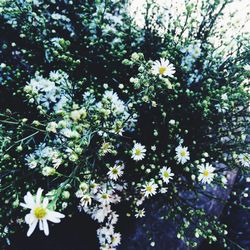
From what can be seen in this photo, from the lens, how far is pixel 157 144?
194 cm

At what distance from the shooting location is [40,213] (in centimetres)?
103

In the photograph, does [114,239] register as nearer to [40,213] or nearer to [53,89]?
[53,89]

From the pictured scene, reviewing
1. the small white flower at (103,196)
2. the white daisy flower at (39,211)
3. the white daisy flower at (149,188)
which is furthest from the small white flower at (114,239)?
the white daisy flower at (39,211)

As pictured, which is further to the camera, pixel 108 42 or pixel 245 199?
pixel 245 199

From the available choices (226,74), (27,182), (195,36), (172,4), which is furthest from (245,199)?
(27,182)

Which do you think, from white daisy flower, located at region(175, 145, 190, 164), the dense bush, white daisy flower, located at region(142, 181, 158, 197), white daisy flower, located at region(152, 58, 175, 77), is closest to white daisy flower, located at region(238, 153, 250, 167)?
the dense bush

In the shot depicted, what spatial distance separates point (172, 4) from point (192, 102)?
2.23 feet

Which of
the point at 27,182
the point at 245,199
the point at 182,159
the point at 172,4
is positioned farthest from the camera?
the point at 245,199

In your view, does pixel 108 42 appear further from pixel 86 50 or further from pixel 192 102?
pixel 192 102

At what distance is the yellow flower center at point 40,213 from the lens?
3.34 ft

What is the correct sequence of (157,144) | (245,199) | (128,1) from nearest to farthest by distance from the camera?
(157,144) → (128,1) → (245,199)

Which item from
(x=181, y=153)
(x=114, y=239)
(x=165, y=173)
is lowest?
(x=114, y=239)

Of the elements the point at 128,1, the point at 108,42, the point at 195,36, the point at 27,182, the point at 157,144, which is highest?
the point at 128,1

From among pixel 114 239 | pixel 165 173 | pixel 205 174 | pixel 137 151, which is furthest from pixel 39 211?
pixel 114 239
